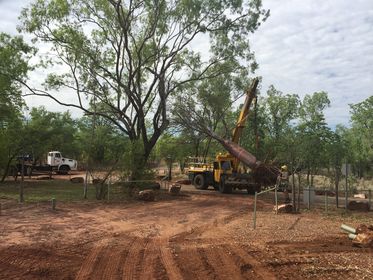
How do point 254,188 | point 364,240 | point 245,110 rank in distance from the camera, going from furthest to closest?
point 245,110, point 254,188, point 364,240

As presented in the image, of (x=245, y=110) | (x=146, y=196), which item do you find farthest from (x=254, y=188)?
(x=146, y=196)

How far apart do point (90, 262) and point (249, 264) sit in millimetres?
3355

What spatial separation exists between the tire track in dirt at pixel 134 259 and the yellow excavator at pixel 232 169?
1428cm

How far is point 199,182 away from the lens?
32.6 metres

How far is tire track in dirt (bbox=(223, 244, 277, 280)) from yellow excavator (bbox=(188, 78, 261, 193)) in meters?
14.6

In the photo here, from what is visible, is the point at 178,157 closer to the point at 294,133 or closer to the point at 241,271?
the point at 294,133

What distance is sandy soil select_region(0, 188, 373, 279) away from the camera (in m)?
8.71

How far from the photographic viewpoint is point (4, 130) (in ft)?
104

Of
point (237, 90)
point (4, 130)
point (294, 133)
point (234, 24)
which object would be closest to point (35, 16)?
point (4, 130)

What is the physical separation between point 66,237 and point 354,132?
57287 mm

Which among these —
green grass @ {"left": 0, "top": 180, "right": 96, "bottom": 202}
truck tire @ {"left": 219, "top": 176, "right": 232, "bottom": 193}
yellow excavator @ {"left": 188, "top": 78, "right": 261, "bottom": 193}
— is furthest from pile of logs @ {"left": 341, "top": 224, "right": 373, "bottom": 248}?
truck tire @ {"left": 219, "top": 176, "right": 232, "bottom": 193}

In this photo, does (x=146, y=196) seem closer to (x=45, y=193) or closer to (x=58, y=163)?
(x=45, y=193)

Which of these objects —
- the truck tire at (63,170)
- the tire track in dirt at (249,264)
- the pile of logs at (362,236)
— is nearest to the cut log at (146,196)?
the pile of logs at (362,236)

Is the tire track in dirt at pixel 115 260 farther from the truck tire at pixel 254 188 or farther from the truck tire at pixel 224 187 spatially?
the truck tire at pixel 224 187
